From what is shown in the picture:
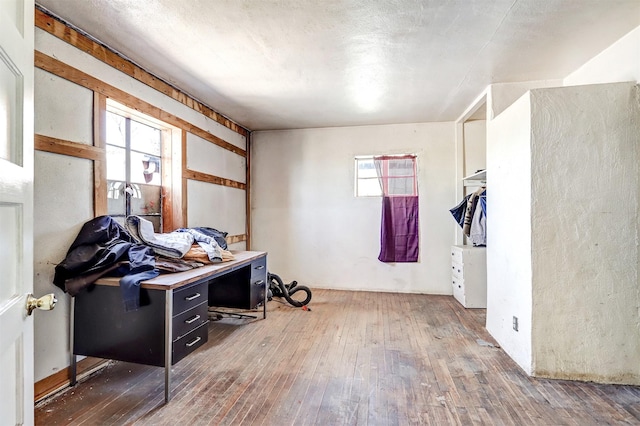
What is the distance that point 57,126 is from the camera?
2.10 m

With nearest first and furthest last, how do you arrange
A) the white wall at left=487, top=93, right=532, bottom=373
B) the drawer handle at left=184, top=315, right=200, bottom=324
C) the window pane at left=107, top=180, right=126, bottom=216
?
the drawer handle at left=184, top=315, right=200, bottom=324, the white wall at left=487, top=93, right=532, bottom=373, the window pane at left=107, top=180, right=126, bottom=216

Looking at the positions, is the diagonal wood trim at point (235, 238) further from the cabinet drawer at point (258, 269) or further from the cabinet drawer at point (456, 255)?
the cabinet drawer at point (456, 255)

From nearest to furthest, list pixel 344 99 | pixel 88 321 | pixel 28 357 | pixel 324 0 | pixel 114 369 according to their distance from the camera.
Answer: pixel 28 357
pixel 324 0
pixel 88 321
pixel 114 369
pixel 344 99

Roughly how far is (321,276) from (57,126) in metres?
3.73

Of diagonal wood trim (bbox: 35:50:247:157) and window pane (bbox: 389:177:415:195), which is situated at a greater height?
diagonal wood trim (bbox: 35:50:247:157)

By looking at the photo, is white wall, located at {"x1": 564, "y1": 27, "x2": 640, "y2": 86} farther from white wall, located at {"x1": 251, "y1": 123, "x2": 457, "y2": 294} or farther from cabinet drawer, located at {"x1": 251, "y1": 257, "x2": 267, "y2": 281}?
cabinet drawer, located at {"x1": 251, "y1": 257, "x2": 267, "y2": 281}

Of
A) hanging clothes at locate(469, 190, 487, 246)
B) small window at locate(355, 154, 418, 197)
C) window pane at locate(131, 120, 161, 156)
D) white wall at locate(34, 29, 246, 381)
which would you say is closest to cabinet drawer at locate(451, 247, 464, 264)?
hanging clothes at locate(469, 190, 487, 246)

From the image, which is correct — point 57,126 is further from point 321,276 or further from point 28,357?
point 321,276

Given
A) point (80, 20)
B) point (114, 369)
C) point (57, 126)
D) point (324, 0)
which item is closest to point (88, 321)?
point (114, 369)

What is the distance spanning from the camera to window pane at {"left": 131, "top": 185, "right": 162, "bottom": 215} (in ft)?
9.80

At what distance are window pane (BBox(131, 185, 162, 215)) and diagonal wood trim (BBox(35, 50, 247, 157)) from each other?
70 cm

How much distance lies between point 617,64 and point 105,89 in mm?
3923

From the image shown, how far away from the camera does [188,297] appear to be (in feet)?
6.98

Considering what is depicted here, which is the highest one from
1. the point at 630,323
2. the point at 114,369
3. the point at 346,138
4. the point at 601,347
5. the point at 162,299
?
the point at 346,138
